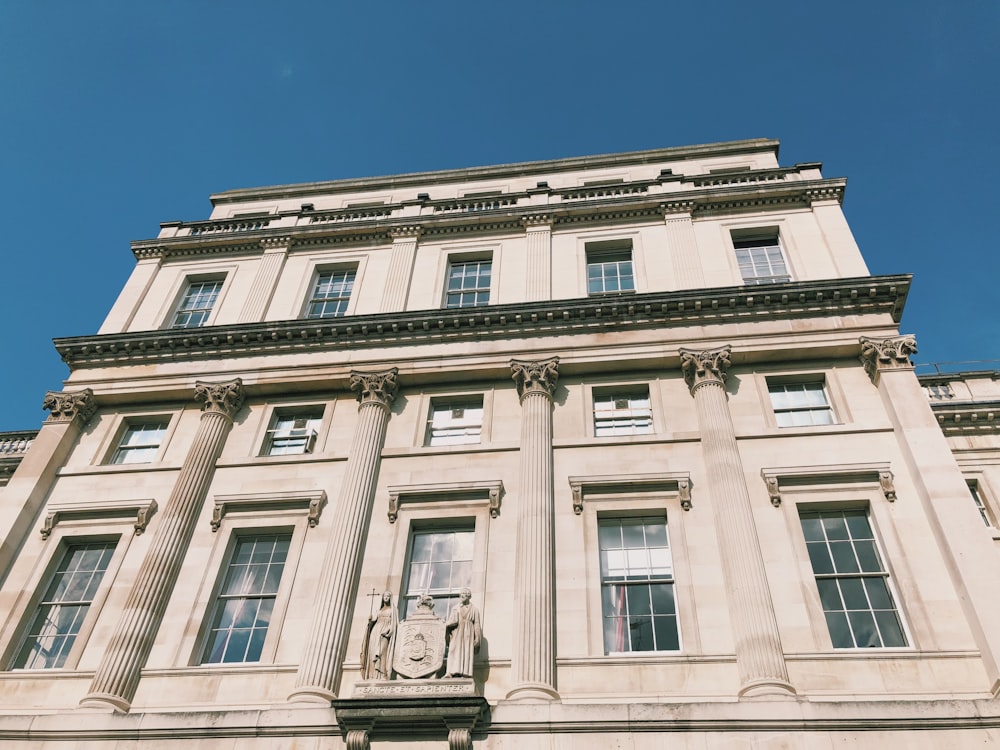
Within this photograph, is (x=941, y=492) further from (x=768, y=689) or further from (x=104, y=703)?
(x=104, y=703)

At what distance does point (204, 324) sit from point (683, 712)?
2088 cm

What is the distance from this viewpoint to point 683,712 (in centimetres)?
Result: 1630

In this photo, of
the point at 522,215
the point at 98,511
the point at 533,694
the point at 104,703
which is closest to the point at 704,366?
the point at 522,215

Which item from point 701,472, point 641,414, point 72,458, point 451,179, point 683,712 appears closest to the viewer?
point 683,712

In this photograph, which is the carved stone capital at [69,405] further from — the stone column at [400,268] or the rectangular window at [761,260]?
the rectangular window at [761,260]

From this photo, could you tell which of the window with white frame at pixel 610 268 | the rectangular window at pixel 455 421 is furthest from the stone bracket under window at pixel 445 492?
the window with white frame at pixel 610 268

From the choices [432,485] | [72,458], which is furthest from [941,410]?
[72,458]

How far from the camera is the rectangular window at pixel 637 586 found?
18.6 metres

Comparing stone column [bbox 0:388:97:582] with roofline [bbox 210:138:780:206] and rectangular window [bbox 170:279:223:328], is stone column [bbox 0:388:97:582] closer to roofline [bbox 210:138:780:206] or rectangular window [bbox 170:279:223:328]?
rectangular window [bbox 170:279:223:328]

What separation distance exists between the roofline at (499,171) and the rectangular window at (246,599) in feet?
59.8

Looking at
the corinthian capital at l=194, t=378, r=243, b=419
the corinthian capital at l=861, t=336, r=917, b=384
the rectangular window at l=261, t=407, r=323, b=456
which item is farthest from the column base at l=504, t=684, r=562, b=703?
the corinthian capital at l=194, t=378, r=243, b=419

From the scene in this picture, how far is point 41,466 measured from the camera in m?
24.1

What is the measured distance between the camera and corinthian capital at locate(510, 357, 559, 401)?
2372 cm

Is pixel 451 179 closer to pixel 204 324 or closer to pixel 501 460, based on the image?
pixel 204 324
